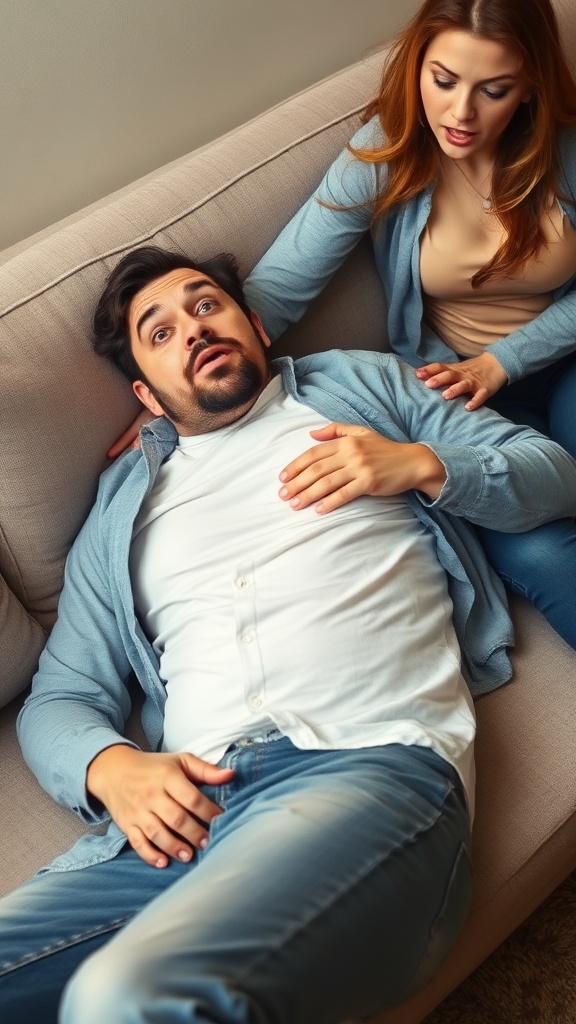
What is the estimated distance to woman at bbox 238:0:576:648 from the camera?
145cm

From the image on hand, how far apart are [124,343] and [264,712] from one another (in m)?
0.62

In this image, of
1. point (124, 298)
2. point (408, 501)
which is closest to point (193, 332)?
point (124, 298)

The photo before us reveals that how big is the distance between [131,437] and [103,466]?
65 mm

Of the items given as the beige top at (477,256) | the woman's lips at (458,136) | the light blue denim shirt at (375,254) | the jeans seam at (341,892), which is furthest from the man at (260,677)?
the woman's lips at (458,136)

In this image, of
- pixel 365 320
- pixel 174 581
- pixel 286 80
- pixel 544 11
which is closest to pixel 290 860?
pixel 174 581

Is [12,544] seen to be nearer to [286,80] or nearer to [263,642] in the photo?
[263,642]

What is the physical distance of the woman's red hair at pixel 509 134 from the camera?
1.48m

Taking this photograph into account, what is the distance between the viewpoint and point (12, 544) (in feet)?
4.91

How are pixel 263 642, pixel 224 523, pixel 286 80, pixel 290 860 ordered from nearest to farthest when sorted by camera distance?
pixel 290 860, pixel 263 642, pixel 224 523, pixel 286 80

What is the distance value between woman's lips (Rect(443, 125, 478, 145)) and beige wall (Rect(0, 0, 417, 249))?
26.0 inches

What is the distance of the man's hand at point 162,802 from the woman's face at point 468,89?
102 centimetres

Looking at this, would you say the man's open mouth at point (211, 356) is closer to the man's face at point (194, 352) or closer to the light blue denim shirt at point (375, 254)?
the man's face at point (194, 352)

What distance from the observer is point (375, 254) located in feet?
5.86

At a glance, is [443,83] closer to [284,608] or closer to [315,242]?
[315,242]
